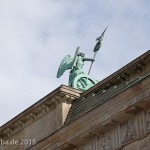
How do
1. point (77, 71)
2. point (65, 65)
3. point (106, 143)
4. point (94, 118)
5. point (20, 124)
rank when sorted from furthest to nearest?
point (65, 65), point (77, 71), point (20, 124), point (94, 118), point (106, 143)

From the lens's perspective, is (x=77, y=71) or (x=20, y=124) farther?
(x=77, y=71)

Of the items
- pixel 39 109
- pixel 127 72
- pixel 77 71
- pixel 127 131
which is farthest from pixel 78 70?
pixel 127 131

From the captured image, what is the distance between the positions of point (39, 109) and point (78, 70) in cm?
238

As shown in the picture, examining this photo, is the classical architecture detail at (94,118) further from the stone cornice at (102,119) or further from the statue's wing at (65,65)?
the statue's wing at (65,65)

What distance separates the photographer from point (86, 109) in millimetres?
24344

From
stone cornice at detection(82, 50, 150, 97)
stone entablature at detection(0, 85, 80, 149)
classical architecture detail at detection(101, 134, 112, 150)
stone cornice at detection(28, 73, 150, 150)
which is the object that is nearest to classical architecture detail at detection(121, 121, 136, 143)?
stone cornice at detection(28, 73, 150, 150)

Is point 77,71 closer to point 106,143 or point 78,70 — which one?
point 78,70

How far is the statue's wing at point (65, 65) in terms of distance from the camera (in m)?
27.9

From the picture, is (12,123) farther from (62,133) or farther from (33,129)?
(62,133)

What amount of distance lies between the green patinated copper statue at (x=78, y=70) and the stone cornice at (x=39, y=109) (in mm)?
1157

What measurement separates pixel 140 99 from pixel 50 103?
16.2 ft

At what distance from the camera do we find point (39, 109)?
26.2m

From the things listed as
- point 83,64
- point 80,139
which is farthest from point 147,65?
point 83,64

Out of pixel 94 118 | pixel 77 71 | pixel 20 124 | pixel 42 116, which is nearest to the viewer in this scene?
pixel 94 118
